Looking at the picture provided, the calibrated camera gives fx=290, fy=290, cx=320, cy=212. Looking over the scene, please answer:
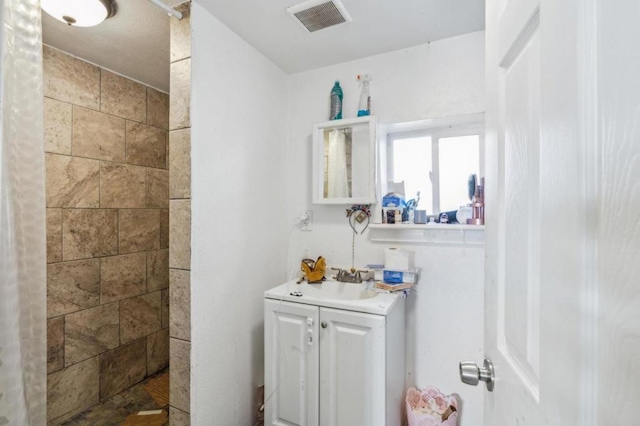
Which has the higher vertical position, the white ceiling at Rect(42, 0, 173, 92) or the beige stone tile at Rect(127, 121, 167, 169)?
the white ceiling at Rect(42, 0, 173, 92)

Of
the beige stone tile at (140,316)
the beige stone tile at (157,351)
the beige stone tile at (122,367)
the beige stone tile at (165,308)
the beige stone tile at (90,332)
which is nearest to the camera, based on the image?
the beige stone tile at (90,332)

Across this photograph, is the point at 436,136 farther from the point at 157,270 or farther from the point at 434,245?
the point at 157,270

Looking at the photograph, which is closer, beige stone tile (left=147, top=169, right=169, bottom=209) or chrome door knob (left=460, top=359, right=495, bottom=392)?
chrome door knob (left=460, top=359, right=495, bottom=392)

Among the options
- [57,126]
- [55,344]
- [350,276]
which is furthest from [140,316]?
[350,276]

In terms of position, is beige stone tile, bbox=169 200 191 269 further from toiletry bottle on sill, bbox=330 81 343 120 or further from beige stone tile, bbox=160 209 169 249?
beige stone tile, bbox=160 209 169 249

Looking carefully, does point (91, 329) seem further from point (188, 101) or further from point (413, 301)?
point (413, 301)

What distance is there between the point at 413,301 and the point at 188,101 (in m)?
1.62

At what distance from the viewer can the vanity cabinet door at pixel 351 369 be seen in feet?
4.33

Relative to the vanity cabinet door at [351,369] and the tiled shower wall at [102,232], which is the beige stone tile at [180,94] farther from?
the vanity cabinet door at [351,369]

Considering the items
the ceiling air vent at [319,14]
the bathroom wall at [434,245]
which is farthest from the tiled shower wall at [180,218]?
the bathroom wall at [434,245]

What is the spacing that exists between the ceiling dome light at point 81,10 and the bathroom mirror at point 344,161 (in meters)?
1.17

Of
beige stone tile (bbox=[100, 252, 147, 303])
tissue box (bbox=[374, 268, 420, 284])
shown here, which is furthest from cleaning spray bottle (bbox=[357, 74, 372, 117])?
beige stone tile (bbox=[100, 252, 147, 303])

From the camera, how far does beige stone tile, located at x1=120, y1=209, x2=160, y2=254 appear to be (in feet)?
6.98

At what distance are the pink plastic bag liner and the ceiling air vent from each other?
6.75 feet
